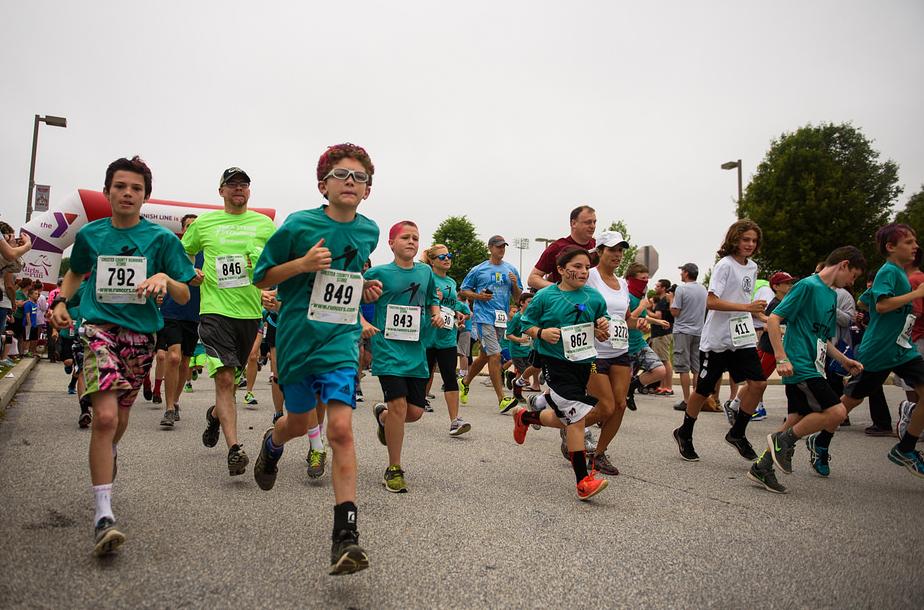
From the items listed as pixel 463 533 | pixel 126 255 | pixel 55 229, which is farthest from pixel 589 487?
pixel 55 229

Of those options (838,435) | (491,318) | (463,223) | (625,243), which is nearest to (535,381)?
(491,318)

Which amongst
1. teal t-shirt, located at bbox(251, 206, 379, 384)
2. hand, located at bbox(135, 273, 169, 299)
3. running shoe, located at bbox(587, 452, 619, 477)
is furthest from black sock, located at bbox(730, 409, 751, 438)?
hand, located at bbox(135, 273, 169, 299)

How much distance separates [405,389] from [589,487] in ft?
4.94

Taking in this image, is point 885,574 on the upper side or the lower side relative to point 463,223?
lower

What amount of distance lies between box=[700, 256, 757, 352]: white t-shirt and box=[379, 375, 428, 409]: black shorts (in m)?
2.60

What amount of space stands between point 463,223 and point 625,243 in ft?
203

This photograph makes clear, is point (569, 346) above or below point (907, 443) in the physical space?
above

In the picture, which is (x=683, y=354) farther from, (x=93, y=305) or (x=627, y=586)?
(x=93, y=305)

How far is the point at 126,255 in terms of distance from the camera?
3600 mm

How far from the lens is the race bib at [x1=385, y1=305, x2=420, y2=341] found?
512cm

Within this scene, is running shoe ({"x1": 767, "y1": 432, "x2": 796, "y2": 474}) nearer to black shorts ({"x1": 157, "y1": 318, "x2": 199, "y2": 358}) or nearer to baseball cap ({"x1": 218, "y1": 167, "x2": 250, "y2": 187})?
baseball cap ({"x1": 218, "y1": 167, "x2": 250, "y2": 187})

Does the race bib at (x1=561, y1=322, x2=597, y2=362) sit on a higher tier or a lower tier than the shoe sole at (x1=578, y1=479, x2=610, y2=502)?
higher

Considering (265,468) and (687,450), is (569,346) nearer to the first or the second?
(687,450)

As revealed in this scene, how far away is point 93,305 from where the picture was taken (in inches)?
137
